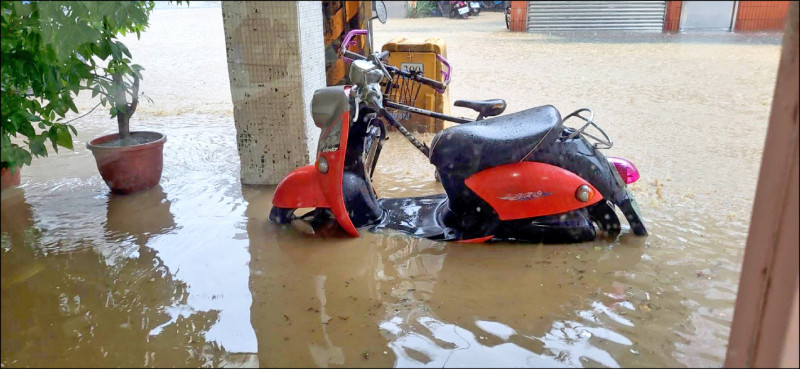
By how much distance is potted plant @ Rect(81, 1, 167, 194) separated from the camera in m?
3.21

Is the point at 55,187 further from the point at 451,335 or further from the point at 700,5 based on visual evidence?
the point at 700,5

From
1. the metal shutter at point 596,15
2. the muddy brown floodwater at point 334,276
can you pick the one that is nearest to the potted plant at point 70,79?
the muddy brown floodwater at point 334,276

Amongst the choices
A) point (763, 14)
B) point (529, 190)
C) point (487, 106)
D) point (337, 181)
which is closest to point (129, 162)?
point (337, 181)

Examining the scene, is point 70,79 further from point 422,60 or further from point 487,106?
point 422,60

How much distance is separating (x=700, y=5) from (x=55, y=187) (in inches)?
152

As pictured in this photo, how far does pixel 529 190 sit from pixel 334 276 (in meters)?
0.98

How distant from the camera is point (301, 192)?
9.89 feet

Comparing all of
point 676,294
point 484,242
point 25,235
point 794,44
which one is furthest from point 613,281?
point 25,235

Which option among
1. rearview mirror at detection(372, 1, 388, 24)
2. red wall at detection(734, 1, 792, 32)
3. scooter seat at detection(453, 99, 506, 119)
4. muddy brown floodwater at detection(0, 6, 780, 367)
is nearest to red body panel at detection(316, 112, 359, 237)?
muddy brown floodwater at detection(0, 6, 780, 367)

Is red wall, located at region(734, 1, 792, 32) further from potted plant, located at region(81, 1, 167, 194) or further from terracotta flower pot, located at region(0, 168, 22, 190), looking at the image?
potted plant, located at region(81, 1, 167, 194)

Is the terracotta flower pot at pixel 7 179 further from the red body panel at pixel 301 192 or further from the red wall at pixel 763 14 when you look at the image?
the red wall at pixel 763 14

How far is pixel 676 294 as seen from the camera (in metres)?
2.38

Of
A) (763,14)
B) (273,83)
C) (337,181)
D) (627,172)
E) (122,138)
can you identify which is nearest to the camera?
(763,14)

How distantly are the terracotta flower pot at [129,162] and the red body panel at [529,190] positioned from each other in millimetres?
2190
